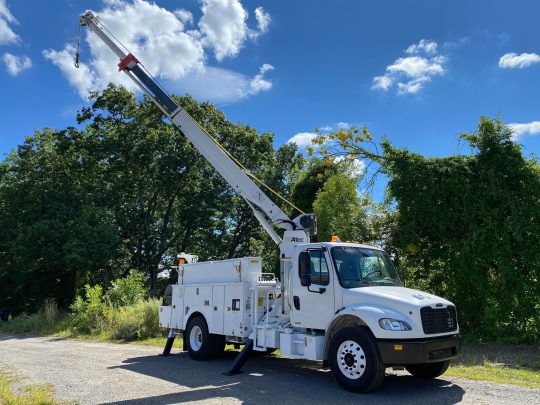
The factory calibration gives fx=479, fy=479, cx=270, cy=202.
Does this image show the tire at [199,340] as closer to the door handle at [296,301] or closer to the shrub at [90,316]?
the door handle at [296,301]

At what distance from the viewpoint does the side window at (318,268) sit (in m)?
8.80

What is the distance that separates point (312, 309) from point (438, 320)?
7.37ft

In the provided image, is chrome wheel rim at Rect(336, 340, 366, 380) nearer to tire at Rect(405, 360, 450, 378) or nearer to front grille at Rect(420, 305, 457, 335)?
front grille at Rect(420, 305, 457, 335)

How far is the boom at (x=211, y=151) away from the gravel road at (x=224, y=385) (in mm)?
3147

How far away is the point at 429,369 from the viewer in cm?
874

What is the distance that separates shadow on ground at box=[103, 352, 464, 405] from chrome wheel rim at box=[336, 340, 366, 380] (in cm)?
33

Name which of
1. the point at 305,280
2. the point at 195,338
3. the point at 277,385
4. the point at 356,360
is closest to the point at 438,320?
the point at 356,360

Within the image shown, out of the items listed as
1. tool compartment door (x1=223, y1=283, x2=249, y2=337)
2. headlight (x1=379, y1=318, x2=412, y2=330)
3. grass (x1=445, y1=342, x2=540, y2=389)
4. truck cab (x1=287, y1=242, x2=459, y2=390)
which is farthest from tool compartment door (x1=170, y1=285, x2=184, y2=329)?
grass (x1=445, y1=342, x2=540, y2=389)

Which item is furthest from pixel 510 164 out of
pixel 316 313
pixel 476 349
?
pixel 316 313

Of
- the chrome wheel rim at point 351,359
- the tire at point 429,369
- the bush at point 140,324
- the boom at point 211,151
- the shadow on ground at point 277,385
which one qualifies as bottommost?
the shadow on ground at point 277,385

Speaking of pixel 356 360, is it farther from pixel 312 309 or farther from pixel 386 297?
pixel 312 309

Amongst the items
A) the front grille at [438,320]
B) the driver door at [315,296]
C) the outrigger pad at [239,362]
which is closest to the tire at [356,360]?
the driver door at [315,296]

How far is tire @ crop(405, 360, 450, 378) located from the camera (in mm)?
8633

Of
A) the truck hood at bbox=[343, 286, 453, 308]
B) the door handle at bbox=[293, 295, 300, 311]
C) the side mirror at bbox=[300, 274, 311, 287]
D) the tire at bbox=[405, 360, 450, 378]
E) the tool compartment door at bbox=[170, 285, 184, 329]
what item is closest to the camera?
the truck hood at bbox=[343, 286, 453, 308]
